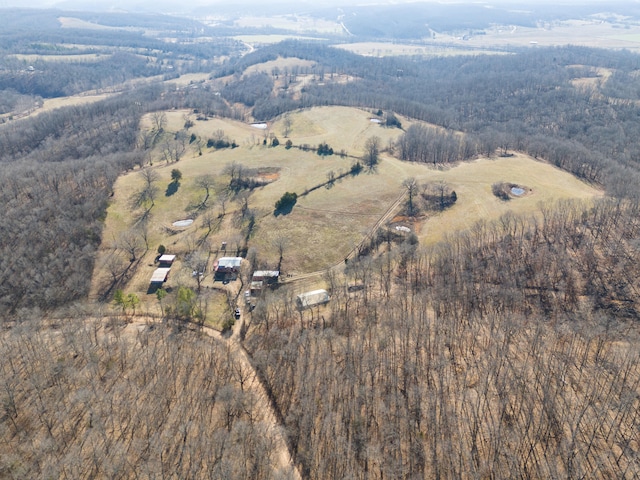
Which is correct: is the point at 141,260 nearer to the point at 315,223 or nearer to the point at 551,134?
the point at 315,223

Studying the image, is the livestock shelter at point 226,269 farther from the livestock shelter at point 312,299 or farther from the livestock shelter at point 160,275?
the livestock shelter at point 312,299

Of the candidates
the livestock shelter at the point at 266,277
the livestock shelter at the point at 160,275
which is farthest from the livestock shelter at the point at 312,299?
the livestock shelter at the point at 160,275

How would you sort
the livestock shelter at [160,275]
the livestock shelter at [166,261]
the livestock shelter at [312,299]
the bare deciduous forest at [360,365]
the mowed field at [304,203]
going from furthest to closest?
the mowed field at [304,203] → the livestock shelter at [166,261] → the livestock shelter at [160,275] → the livestock shelter at [312,299] → the bare deciduous forest at [360,365]

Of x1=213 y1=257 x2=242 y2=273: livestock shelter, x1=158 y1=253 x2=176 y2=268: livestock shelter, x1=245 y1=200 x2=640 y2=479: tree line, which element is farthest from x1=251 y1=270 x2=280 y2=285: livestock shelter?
x1=158 y1=253 x2=176 y2=268: livestock shelter

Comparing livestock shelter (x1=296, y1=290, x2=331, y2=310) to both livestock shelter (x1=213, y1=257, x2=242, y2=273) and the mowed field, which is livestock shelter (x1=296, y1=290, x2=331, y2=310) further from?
livestock shelter (x1=213, y1=257, x2=242, y2=273)

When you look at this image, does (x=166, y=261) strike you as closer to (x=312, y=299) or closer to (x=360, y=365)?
(x=312, y=299)

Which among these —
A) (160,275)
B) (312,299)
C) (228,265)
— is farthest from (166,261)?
(312,299)
